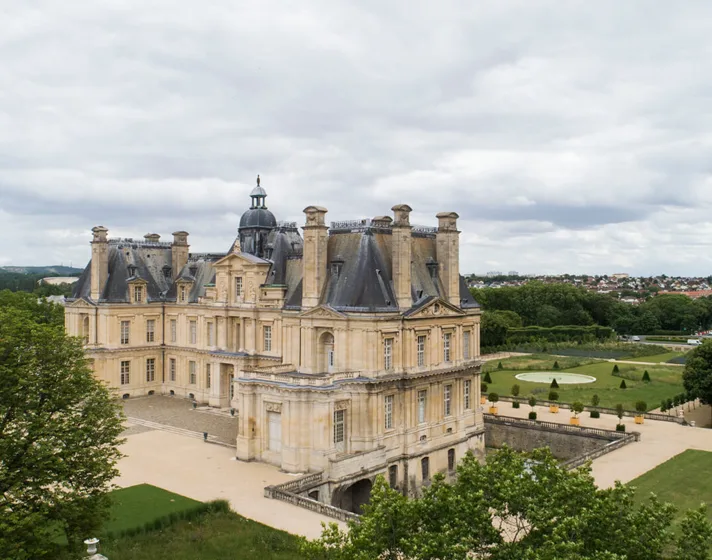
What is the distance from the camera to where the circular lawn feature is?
7406cm

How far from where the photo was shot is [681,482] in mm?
36156

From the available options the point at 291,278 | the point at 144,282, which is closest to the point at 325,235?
the point at 291,278

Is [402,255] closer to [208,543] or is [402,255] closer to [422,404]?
[422,404]

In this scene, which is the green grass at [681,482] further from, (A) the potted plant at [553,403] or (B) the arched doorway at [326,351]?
(B) the arched doorway at [326,351]

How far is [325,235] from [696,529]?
27.9 meters

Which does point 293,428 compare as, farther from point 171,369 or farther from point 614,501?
point 171,369

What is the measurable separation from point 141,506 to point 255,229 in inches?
1037

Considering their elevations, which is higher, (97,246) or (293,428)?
(97,246)

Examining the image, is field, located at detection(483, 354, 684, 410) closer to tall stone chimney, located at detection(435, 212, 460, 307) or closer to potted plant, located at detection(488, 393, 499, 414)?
potted plant, located at detection(488, 393, 499, 414)

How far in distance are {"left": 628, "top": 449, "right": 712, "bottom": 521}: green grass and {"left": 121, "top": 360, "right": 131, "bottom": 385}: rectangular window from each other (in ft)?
133

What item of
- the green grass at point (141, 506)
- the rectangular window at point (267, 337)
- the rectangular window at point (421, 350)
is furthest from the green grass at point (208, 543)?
the rectangular window at point (267, 337)

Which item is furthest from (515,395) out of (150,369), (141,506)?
(141,506)

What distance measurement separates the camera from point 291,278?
46500mm

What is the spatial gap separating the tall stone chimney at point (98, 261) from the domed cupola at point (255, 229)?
42.7ft
